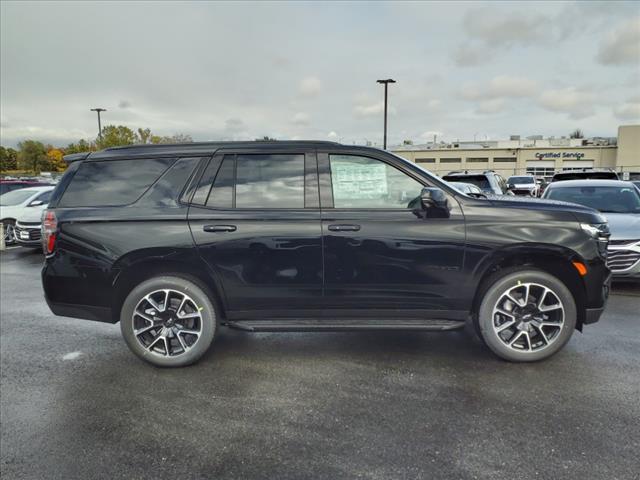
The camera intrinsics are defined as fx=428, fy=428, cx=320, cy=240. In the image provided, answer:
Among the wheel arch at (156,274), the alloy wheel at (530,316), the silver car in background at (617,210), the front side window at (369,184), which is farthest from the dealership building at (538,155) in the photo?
the wheel arch at (156,274)

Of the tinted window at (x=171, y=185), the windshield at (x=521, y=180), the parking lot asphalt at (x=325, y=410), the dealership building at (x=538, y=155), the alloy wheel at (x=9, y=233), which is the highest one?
the dealership building at (x=538, y=155)

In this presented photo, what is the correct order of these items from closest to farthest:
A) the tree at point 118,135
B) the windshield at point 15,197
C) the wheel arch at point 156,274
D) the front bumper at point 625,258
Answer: the wheel arch at point 156,274 < the front bumper at point 625,258 < the windshield at point 15,197 < the tree at point 118,135

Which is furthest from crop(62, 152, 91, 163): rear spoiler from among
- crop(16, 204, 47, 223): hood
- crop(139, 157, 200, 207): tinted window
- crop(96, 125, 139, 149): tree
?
crop(96, 125, 139, 149): tree

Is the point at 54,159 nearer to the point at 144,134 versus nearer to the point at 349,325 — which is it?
the point at 144,134

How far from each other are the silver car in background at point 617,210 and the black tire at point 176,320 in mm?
5259

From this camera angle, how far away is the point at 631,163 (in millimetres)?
54500

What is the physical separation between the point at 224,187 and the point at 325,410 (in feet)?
6.65

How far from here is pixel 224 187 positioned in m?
3.77

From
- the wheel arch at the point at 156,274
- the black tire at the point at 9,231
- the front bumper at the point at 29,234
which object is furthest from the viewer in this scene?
the black tire at the point at 9,231

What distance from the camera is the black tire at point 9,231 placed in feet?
36.9

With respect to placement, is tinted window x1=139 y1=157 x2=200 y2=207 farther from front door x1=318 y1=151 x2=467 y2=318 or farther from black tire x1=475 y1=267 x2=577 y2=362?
black tire x1=475 y1=267 x2=577 y2=362

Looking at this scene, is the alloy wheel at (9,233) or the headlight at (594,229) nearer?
the headlight at (594,229)

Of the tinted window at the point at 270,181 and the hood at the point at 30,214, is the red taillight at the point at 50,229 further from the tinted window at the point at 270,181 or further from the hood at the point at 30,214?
the hood at the point at 30,214

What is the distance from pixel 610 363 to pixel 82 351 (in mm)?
4993
